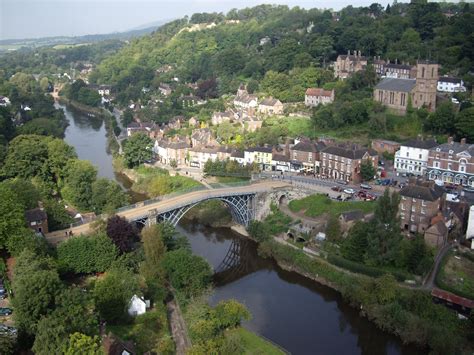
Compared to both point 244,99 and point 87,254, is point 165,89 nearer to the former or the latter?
point 244,99

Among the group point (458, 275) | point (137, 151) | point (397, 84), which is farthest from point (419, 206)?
point (137, 151)

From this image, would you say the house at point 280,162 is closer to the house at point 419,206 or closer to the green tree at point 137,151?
the green tree at point 137,151

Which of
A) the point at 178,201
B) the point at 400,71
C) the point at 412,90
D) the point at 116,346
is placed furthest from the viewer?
the point at 400,71

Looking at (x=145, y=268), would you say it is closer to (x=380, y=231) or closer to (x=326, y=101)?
(x=380, y=231)

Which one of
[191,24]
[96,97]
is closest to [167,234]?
[96,97]

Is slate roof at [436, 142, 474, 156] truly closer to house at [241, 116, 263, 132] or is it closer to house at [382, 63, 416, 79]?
house at [382, 63, 416, 79]

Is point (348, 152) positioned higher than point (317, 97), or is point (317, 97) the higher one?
point (317, 97)

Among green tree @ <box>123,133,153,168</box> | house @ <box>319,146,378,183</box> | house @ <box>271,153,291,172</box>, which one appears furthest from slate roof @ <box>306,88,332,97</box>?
green tree @ <box>123,133,153,168</box>
